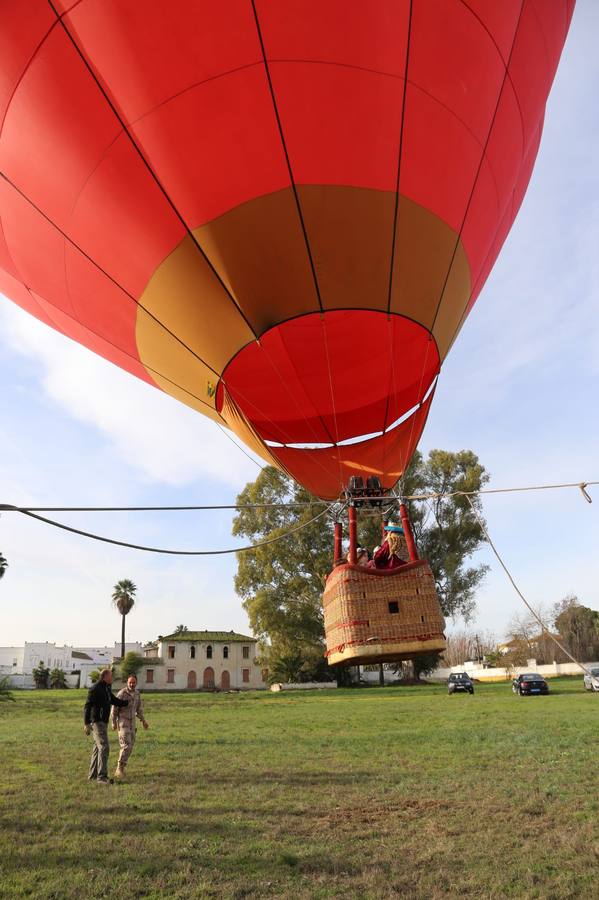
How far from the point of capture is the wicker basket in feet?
14.7

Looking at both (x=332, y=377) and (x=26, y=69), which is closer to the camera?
(x=26, y=69)

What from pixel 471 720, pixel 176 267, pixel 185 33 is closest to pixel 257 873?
pixel 176 267

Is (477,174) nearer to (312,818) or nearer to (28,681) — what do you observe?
(312,818)

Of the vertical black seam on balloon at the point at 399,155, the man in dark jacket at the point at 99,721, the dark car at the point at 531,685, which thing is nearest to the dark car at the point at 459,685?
the dark car at the point at 531,685

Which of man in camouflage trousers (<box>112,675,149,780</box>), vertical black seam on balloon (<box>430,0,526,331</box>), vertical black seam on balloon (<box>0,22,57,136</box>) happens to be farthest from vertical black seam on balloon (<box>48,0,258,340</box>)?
man in camouflage trousers (<box>112,675,149,780</box>)

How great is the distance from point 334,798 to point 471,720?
709 cm

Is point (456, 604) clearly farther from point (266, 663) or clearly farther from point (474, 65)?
point (474, 65)

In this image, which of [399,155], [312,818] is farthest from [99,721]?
[399,155]

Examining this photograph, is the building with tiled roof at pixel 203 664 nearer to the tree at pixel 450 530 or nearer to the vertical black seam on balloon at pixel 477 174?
the tree at pixel 450 530

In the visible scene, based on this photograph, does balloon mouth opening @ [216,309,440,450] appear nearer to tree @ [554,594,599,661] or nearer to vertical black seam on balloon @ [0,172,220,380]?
vertical black seam on balloon @ [0,172,220,380]

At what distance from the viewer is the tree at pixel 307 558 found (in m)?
27.9

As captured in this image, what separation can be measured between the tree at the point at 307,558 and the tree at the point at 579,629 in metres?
25.2

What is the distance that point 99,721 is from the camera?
729 centimetres

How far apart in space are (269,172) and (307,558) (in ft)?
82.8
